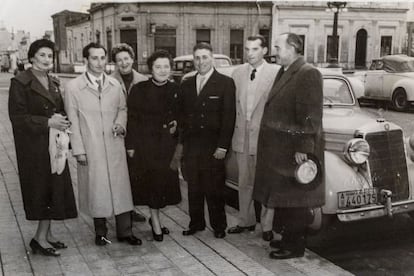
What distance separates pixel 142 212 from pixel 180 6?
1291cm

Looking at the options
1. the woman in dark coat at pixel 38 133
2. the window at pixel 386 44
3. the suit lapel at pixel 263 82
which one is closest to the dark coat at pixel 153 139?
the woman in dark coat at pixel 38 133

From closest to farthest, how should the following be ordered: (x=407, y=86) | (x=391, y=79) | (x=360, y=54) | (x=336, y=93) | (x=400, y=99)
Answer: (x=336, y=93) → (x=360, y=54) → (x=407, y=86) → (x=400, y=99) → (x=391, y=79)

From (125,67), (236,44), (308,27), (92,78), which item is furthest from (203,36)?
(92,78)

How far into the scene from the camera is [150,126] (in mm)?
3357

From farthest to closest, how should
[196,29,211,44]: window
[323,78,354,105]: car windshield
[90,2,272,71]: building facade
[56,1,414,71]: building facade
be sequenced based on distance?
1. [196,29,211,44]: window
2. [90,2,272,71]: building facade
3. [56,1,414,71]: building facade
4. [323,78,354,105]: car windshield

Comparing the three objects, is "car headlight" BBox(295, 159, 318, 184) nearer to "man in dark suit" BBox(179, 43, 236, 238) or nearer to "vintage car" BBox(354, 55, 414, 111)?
"man in dark suit" BBox(179, 43, 236, 238)

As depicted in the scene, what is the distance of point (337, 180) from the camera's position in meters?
3.46

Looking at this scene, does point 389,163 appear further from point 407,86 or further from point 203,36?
point 203,36

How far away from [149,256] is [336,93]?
2461mm

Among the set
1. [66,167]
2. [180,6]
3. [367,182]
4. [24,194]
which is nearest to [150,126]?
[66,167]

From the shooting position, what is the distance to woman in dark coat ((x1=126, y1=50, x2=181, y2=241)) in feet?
11.0

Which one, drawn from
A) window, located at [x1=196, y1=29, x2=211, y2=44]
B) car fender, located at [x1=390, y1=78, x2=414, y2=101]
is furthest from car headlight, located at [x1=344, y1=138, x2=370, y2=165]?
window, located at [x1=196, y1=29, x2=211, y2=44]

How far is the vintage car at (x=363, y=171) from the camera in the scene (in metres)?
3.41

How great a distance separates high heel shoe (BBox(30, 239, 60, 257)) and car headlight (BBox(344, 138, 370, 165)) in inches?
92.3
